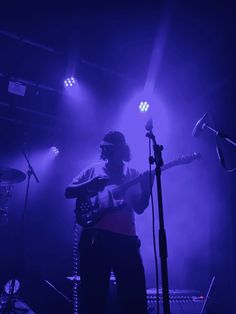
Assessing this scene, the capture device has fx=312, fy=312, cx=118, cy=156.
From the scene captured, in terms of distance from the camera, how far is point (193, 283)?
5199mm

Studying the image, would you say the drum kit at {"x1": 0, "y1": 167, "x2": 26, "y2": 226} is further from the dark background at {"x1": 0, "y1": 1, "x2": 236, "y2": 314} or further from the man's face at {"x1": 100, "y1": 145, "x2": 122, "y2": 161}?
the man's face at {"x1": 100, "y1": 145, "x2": 122, "y2": 161}

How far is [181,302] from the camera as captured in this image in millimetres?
3875

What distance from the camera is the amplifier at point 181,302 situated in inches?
148

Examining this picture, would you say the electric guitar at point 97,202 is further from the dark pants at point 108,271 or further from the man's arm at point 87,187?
the dark pants at point 108,271

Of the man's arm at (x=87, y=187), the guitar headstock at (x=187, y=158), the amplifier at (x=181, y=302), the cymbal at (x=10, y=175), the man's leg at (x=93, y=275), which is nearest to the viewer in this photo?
the man's leg at (x=93, y=275)

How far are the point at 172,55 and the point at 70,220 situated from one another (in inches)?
195

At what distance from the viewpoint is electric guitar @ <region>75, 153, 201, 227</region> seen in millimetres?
2886

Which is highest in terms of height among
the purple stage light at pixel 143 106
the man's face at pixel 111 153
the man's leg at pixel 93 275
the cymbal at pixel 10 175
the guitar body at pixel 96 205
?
the purple stage light at pixel 143 106

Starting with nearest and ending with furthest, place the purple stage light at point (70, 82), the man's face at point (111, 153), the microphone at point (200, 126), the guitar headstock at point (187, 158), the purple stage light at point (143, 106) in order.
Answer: the man's face at point (111, 153), the guitar headstock at point (187, 158), the microphone at point (200, 126), the purple stage light at point (70, 82), the purple stage light at point (143, 106)

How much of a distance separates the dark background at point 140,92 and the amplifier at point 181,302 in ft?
1.45

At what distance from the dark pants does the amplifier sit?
1285 millimetres

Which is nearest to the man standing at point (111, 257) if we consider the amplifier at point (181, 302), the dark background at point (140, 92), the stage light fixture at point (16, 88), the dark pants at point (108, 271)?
the dark pants at point (108, 271)

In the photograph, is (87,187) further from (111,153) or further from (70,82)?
(70,82)

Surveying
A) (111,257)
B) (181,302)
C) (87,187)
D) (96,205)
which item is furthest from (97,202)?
(181,302)
